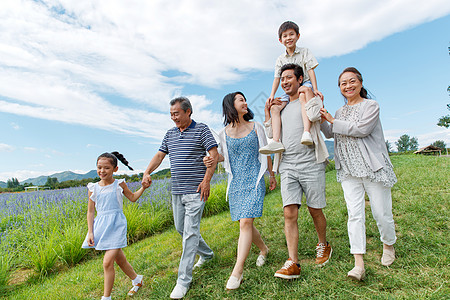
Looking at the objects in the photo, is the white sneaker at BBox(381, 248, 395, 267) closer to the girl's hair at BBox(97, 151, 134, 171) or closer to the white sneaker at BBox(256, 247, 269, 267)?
the white sneaker at BBox(256, 247, 269, 267)

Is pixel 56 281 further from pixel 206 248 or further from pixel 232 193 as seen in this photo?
pixel 232 193

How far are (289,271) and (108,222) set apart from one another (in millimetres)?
2018

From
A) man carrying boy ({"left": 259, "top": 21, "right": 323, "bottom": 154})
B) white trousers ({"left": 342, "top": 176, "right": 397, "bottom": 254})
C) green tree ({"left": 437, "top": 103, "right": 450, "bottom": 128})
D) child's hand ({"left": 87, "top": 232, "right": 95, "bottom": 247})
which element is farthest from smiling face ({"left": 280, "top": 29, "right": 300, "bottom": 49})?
green tree ({"left": 437, "top": 103, "right": 450, "bottom": 128})

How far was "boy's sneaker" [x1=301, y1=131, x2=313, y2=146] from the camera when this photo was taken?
3.01 m

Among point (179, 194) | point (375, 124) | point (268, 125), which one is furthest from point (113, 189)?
point (375, 124)

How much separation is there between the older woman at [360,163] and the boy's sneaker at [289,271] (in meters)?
0.51

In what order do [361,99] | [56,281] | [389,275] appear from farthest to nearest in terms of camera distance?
[56,281] < [361,99] < [389,275]

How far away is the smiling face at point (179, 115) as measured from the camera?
3436 millimetres

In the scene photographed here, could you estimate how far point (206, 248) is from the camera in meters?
3.81

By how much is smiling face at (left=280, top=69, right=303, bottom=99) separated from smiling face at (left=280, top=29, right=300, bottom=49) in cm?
86

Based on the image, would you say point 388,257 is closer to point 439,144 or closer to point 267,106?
point 267,106

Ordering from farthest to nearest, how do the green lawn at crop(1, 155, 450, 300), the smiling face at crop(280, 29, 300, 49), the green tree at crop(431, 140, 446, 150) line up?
the green tree at crop(431, 140, 446, 150), the smiling face at crop(280, 29, 300, 49), the green lawn at crop(1, 155, 450, 300)

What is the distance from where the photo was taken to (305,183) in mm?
3148

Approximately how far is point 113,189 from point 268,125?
1943mm
